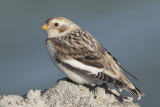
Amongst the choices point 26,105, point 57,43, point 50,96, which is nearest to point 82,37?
point 57,43

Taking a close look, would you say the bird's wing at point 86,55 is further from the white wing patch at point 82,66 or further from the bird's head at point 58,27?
the bird's head at point 58,27

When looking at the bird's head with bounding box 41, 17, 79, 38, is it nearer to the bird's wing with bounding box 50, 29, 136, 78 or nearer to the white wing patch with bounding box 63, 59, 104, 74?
the bird's wing with bounding box 50, 29, 136, 78

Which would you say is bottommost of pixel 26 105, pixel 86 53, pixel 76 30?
pixel 26 105

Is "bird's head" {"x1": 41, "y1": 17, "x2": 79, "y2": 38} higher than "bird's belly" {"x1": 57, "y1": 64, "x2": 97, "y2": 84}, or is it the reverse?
"bird's head" {"x1": 41, "y1": 17, "x2": 79, "y2": 38}

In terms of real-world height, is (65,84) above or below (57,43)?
below

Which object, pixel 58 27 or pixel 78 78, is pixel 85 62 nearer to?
pixel 78 78

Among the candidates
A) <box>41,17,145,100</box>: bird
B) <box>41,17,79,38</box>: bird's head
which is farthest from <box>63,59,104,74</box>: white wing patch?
<box>41,17,79,38</box>: bird's head

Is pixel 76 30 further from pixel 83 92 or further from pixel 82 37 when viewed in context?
pixel 83 92

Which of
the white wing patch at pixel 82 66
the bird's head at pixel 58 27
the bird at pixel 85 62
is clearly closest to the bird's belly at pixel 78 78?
the bird at pixel 85 62
